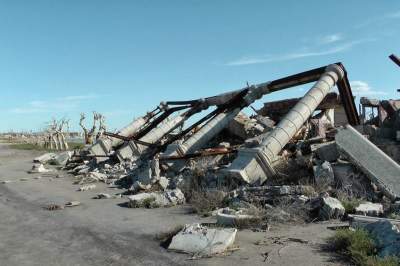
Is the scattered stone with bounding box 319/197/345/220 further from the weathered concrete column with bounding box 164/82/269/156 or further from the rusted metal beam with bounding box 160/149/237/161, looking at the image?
the weathered concrete column with bounding box 164/82/269/156

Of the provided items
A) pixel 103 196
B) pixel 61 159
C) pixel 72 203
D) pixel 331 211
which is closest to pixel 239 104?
pixel 103 196

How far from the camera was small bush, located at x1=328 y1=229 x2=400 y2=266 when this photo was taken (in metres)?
5.19

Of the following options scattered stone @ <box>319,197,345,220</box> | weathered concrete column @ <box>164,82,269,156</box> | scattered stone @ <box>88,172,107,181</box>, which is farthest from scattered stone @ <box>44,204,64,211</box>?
scattered stone @ <box>319,197,345,220</box>

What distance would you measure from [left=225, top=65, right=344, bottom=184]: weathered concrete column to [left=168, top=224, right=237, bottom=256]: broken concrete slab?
4092 mm

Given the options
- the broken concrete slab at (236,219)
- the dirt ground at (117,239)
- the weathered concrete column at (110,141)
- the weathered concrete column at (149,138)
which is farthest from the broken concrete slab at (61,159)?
the broken concrete slab at (236,219)

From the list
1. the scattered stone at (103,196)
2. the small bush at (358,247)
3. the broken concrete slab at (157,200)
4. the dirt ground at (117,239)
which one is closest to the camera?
the small bush at (358,247)

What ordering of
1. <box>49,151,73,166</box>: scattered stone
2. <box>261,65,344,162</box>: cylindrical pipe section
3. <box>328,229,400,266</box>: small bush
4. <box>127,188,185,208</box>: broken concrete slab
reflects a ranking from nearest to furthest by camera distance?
<box>328,229,400,266</box>: small bush
<box>127,188,185,208</box>: broken concrete slab
<box>261,65,344,162</box>: cylindrical pipe section
<box>49,151,73,166</box>: scattered stone

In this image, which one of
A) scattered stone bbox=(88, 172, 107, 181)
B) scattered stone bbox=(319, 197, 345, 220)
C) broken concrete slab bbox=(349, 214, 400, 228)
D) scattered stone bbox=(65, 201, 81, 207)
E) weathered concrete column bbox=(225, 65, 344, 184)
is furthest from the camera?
scattered stone bbox=(88, 172, 107, 181)

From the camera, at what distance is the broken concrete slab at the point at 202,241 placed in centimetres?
630

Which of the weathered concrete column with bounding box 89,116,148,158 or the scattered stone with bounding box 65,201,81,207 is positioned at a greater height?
the weathered concrete column with bounding box 89,116,148,158

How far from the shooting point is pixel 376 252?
564 centimetres

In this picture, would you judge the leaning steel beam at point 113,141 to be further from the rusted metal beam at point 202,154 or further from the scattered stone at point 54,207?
the scattered stone at point 54,207

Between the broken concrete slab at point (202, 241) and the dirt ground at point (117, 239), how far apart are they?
0.17 m

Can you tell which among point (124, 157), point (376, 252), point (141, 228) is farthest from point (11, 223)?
point (124, 157)
